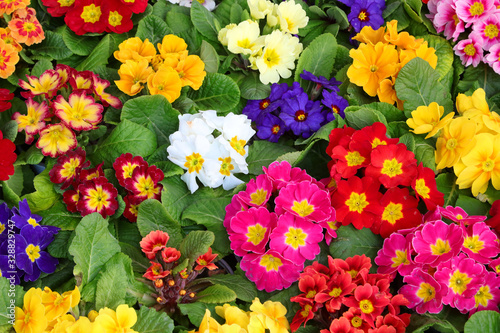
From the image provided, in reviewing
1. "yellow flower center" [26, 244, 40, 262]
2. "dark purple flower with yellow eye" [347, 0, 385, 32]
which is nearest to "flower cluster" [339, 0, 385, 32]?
"dark purple flower with yellow eye" [347, 0, 385, 32]

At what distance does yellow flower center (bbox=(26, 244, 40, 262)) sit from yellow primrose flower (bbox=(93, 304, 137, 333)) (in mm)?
480

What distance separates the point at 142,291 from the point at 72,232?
1.40 feet

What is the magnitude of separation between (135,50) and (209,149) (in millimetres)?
621

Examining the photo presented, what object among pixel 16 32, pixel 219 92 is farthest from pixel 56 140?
pixel 219 92

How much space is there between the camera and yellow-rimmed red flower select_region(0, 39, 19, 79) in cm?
201

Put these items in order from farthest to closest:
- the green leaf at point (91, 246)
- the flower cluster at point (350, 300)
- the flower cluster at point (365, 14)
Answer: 1. the flower cluster at point (365, 14)
2. the green leaf at point (91, 246)
3. the flower cluster at point (350, 300)

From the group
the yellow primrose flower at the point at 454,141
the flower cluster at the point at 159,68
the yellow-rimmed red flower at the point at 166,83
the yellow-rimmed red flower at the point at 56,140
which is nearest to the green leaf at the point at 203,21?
the flower cluster at the point at 159,68

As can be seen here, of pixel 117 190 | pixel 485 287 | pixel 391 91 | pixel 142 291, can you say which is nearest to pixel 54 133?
pixel 117 190

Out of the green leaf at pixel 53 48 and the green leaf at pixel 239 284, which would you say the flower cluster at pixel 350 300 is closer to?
the green leaf at pixel 239 284

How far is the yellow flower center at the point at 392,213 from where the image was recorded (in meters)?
1.69

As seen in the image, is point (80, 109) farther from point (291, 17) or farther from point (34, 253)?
point (291, 17)

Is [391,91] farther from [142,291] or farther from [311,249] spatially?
[142,291]

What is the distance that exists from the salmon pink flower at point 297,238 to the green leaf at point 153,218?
16.4 inches

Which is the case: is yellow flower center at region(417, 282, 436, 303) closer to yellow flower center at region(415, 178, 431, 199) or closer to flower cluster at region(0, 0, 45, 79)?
yellow flower center at region(415, 178, 431, 199)
